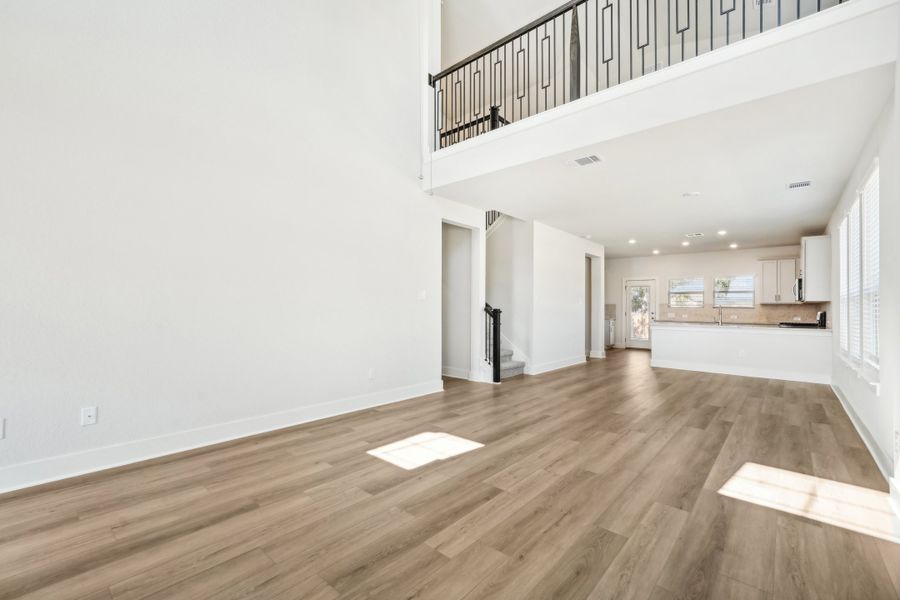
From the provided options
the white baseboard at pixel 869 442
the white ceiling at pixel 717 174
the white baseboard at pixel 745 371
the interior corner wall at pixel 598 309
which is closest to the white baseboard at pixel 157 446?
the white ceiling at pixel 717 174

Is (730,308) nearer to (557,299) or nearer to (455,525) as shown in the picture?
(557,299)

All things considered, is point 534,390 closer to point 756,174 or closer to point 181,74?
point 756,174

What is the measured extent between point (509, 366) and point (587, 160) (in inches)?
143

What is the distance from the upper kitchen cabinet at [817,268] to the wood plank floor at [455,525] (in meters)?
3.66

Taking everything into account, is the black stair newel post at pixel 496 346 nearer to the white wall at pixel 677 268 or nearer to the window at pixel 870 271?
the window at pixel 870 271

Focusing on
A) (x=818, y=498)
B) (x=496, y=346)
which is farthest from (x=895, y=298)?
(x=496, y=346)

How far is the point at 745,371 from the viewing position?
688 cm

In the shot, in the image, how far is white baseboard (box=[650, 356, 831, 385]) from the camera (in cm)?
629

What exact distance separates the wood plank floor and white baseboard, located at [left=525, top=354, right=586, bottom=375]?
3.08 metres

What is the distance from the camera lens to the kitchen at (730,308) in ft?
21.2

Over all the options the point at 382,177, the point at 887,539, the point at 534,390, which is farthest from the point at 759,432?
the point at 382,177

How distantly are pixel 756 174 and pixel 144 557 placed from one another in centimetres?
587

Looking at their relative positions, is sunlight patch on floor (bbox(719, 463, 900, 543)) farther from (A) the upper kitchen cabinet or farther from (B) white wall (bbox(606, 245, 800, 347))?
(B) white wall (bbox(606, 245, 800, 347))

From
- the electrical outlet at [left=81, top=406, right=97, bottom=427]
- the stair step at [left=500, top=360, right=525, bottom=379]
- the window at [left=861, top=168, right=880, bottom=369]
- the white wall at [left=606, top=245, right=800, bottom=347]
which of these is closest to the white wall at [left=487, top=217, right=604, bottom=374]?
the stair step at [left=500, top=360, right=525, bottom=379]
